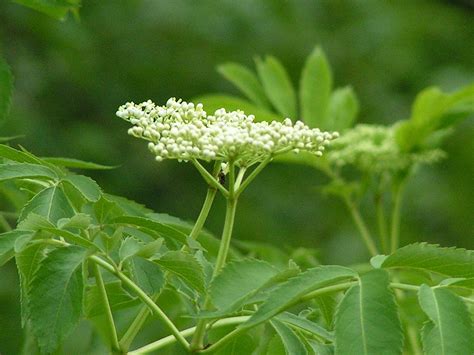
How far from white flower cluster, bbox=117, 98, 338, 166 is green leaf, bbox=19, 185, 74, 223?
15 cm

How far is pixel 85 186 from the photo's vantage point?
1.54m

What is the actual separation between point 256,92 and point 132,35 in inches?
123

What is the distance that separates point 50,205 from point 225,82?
4.61 metres

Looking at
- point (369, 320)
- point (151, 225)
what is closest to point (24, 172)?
point (151, 225)

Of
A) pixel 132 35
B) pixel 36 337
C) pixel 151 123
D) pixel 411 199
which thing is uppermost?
pixel 132 35

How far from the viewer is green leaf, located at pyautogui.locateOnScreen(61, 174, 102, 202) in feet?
4.97

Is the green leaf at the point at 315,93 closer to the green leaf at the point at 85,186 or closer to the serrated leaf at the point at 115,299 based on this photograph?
the serrated leaf at the point at 115,299

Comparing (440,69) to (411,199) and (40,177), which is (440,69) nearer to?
(411,199)

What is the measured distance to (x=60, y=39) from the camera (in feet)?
18.5

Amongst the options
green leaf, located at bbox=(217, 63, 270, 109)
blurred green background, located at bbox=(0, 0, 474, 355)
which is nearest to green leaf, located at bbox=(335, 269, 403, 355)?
green leaf, located at bbox=(217, 63, 270, 109)

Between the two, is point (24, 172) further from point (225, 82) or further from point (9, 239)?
point (225, 82)

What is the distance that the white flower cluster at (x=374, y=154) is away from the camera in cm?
276

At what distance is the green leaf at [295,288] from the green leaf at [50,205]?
0.38 m

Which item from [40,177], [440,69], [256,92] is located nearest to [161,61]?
[440,69]
